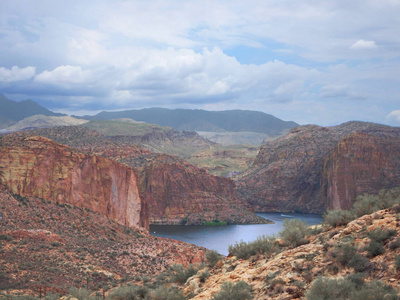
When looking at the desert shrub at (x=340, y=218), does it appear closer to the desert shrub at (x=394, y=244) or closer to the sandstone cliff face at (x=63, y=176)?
the desert shrub at (x=394, y=244)

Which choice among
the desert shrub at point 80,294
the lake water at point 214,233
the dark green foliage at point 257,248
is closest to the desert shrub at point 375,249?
the dark green foliage at point 257,248

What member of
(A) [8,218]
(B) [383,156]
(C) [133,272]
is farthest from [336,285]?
(B) [383,156]

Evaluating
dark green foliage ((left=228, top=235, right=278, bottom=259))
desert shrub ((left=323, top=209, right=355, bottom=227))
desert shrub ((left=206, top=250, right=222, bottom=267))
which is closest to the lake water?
desert shrub ((left=206, top=250, right=222, bottom=267))

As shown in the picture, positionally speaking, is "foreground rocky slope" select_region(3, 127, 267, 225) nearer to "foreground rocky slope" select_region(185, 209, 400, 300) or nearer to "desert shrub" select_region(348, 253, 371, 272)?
"foreground rocky slope" select_region(185, 209, 400, 300)

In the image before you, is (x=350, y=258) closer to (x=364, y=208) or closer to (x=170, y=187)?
(x=364, y=208)

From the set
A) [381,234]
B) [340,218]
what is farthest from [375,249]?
[340,218]
